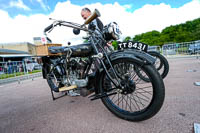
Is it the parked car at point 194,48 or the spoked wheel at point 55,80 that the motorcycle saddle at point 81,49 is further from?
the parked car at point 194,48

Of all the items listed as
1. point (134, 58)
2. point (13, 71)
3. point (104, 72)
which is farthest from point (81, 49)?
point (13, 71)

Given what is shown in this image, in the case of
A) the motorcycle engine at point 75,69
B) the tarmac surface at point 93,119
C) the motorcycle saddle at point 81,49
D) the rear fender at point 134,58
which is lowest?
the tarmac surface at point 93,119

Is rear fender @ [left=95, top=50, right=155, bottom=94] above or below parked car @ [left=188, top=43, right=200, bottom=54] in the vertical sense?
below

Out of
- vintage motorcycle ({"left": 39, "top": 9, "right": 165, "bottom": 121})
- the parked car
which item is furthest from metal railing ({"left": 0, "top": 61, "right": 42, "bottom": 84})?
the parked car

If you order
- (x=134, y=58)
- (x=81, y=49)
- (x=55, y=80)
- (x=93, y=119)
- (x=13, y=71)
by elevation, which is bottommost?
(x=93, y=119)

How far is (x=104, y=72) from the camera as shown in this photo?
1.19m

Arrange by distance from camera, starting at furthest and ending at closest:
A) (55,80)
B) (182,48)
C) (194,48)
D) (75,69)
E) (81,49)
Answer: (182,48), (194,48), (55,80), (75,69), (81,49)

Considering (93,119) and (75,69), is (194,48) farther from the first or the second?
(93,119)

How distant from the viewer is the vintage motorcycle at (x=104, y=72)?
0.98 meters

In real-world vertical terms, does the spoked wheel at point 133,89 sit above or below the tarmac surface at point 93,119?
above

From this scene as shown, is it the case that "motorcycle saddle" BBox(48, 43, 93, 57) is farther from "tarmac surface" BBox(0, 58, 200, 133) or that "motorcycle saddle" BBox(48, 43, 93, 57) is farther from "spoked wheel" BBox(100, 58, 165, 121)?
"tarmac surface" BBox(0, 58, 200, 133)

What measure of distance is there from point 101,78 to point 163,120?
2.62 ft

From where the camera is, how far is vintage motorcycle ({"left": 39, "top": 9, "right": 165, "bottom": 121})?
3.21 ft

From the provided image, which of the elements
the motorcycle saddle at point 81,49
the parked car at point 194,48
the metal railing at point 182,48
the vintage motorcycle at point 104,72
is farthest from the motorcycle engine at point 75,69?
the parked car at point 194,48
